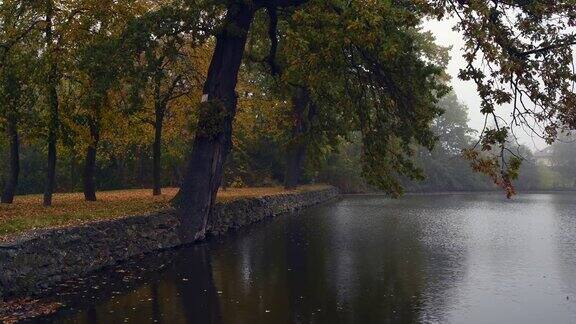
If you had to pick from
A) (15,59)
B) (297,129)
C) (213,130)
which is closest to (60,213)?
(15,59)

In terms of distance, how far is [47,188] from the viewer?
2300 cm

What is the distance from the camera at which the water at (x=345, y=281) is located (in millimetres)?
12195

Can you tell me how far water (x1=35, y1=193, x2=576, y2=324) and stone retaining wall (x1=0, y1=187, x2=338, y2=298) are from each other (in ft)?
2.13

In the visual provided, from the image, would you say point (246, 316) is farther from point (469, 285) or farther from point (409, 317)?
point (469, 285)

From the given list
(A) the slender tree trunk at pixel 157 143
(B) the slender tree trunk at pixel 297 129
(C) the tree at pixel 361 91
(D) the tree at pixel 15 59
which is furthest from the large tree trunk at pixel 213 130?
(B) the slender tree trunk at pixel 297 129

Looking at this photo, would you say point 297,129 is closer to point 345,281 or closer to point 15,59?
point 15,59

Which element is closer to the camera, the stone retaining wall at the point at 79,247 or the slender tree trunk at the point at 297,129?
the stone retaining wall at the point at 79,247

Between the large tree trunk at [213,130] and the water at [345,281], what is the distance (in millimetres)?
1601

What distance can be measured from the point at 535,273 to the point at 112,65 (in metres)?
17.3

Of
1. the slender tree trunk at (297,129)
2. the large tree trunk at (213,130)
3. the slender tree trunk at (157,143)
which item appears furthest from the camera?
the slender tree trunk at (297,129)

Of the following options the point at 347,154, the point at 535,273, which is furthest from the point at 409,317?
the point at 347,154

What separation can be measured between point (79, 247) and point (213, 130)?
7.74 metres

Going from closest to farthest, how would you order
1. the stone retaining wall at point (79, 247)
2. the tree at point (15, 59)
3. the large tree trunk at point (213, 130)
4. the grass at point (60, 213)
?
the stone retaining wall at point (79, 247) < the grass at point (60, 213) < the tree at point (15, 59) < the large tree trunk at point (213, 130)

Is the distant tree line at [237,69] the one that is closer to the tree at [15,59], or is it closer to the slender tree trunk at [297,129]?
the tree at [15,59]
